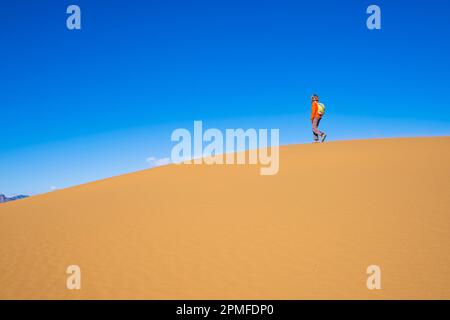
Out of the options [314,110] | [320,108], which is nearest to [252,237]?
[314,110]

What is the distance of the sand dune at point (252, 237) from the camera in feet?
16.6

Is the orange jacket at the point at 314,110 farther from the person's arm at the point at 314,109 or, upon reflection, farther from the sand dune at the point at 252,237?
the sand dune at the point at 252,237

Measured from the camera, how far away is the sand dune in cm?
507

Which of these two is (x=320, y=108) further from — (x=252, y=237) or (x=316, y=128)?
(x=252, y=237)

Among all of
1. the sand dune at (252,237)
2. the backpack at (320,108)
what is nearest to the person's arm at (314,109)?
the backpack at (320,108)

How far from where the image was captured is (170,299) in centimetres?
480

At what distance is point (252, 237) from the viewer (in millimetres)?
6828

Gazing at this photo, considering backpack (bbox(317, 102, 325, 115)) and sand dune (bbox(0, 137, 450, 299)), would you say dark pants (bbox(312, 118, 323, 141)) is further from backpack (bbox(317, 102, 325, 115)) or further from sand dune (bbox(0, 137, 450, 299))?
sand dune (bbox(0, 137, 450, 299))

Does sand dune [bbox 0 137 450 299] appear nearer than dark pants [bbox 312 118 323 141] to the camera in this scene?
Yes

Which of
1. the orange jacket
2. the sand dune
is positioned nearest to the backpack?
the orange jacket

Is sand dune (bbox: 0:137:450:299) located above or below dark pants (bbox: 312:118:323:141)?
below

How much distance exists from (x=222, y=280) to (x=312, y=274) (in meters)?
1.51
